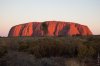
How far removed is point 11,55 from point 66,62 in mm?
3480

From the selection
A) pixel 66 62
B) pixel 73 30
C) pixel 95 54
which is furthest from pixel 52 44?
pixel 73 30

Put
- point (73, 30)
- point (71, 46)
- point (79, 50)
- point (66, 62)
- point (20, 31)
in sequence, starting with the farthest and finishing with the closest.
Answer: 1. point (20, 31)
2. point (73, 30)
3. point (71, 46)
4. point (79, 50)
5. point (66, 62)

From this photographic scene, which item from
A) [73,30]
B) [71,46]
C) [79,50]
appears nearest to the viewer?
[79,50]

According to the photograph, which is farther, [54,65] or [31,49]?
[31,49]

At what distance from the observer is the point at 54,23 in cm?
15738

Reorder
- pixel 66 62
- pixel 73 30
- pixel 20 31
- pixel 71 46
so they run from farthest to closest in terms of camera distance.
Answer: pixel 20 31 < pixel 73 30 < pixel 71 46 < pixel 66 62

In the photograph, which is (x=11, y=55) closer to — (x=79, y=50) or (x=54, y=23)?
(x=79, y=50)

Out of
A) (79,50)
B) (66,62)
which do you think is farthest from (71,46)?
(66,62)

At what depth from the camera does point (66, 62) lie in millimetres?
17547

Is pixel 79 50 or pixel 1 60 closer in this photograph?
pixel 1 60

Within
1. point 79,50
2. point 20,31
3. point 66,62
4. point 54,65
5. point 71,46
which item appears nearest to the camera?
point 54,65

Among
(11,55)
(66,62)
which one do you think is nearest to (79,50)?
(66,62)

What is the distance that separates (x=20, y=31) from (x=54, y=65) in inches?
5784

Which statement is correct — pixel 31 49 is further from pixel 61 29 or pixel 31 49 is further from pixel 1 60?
pixel 61 29
